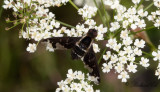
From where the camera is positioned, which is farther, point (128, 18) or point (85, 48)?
point (128, 18)

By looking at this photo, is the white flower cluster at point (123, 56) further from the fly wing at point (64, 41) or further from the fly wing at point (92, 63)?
the fly wing at point (64, 41)

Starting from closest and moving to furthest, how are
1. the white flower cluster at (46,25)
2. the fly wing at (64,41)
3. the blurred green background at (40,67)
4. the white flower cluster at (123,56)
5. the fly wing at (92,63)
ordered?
1. the fly wing at (92,63)
2. the fly wing at (64,41)
3. the white flower cluster at (123,56)
4. the white flower cluster at (46,25)
5. the blurred green background at (40,67)

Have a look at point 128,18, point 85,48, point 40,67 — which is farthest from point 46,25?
point 40,67

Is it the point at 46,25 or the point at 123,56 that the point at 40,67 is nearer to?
the point at 46,25

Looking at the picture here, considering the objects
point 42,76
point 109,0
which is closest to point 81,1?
point 109,0

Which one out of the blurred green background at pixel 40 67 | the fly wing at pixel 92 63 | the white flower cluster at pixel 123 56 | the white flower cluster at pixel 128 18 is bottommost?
the fly wing at pixel 92 63

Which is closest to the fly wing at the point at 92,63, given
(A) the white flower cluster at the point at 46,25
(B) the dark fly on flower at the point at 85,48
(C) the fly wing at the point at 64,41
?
(B) the dark fly on flower at the point at 85,48
